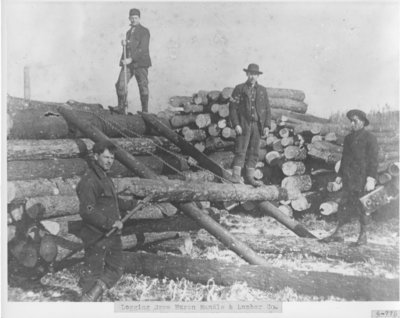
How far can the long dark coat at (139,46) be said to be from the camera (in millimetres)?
7475

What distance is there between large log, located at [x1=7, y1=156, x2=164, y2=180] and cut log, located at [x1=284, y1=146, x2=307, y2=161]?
2.55 metres

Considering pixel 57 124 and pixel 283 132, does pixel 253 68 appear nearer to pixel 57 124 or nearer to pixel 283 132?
pixel 283 132

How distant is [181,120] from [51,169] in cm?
255

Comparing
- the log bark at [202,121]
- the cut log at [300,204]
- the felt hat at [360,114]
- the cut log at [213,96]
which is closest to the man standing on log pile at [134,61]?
the log bark at [202,121]

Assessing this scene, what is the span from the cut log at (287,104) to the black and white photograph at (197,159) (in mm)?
312

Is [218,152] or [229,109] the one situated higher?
[229,109]

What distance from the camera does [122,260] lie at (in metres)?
6.17

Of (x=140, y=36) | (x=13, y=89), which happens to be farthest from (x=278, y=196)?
(x=13, y=89)

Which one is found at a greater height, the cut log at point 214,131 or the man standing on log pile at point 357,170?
the cut log at point 214,131

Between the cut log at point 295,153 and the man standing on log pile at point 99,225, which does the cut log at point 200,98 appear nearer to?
the cut log at point 295,153

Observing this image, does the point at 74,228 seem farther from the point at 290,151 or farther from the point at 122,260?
the point at 290,151

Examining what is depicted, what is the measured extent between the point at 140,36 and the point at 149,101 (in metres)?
1.27

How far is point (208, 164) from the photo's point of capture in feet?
26.7

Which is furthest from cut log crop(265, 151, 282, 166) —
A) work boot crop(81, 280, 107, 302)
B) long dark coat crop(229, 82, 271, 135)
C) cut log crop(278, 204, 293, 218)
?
work boot crop(81, 280, 107, 302)
